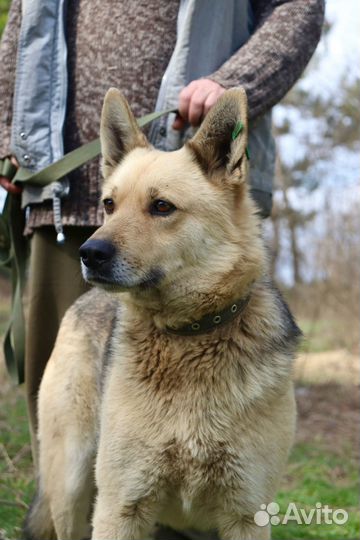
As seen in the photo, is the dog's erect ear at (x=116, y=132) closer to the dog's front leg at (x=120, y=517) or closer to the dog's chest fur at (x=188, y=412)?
the dog's chest fur at (x=188, y=412)

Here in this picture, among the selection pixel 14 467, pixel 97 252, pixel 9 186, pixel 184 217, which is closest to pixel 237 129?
pixel 184 217

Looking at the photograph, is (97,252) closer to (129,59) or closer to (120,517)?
(120,517)

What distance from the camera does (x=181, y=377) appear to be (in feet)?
8.68

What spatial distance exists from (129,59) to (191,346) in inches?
63.1

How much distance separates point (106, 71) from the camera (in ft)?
11.4

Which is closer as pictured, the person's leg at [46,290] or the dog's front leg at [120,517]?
the dog's front leg at [120,517]

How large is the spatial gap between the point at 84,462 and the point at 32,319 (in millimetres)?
937

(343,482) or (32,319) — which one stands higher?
(32,319)

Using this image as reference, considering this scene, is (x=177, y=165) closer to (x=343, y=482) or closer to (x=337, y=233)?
Answer: (x=343, y=482)

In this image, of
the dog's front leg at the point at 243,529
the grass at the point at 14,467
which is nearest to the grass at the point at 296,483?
the grass at the point at 14,467

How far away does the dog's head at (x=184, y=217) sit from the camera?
254cm

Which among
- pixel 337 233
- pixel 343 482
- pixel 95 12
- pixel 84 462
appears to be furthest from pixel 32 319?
pixel 337 233

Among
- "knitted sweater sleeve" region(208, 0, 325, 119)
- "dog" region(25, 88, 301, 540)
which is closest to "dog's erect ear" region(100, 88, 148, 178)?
"dog" region(25, 88, 301, 540)

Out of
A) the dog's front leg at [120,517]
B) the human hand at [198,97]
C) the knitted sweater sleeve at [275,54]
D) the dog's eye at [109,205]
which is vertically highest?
the knitted sweater sleeve at [275,54]
